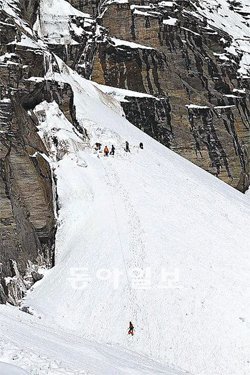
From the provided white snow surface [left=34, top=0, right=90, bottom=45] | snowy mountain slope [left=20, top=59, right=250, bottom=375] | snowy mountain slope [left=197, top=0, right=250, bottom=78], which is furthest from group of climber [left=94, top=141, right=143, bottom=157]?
snowy mountain slope [left=197, top=0, right=250, bottom=78]

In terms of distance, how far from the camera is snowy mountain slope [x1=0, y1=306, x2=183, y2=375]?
10.3 meters

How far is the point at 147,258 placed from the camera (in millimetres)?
26094

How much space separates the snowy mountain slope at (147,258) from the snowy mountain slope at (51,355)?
17.4 ft

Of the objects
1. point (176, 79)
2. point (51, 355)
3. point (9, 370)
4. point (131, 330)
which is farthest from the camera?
point (176, 79)

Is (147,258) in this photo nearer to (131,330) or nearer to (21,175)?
(131,330)

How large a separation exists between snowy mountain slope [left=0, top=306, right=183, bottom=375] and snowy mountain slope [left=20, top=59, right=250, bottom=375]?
17.4ft

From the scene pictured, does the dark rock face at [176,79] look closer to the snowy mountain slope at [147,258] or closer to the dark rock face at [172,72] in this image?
the dark rock face at [172,72]

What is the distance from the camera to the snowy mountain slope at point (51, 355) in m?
10.3

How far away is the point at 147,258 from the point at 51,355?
14.7 metres

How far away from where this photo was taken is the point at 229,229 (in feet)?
100

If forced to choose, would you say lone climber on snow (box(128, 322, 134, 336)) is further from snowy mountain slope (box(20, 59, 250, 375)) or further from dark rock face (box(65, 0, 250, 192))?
dark rock face (box(65, 0, 250, 192))

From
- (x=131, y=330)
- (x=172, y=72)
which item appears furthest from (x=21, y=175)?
(x=172, y=72)

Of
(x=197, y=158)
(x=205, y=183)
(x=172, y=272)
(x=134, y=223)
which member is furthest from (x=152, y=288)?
(x=197, y=158)

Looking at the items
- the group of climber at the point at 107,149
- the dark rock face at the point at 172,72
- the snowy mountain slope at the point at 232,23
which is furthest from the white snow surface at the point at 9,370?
the snowy mountain slope at the point at 232,23
